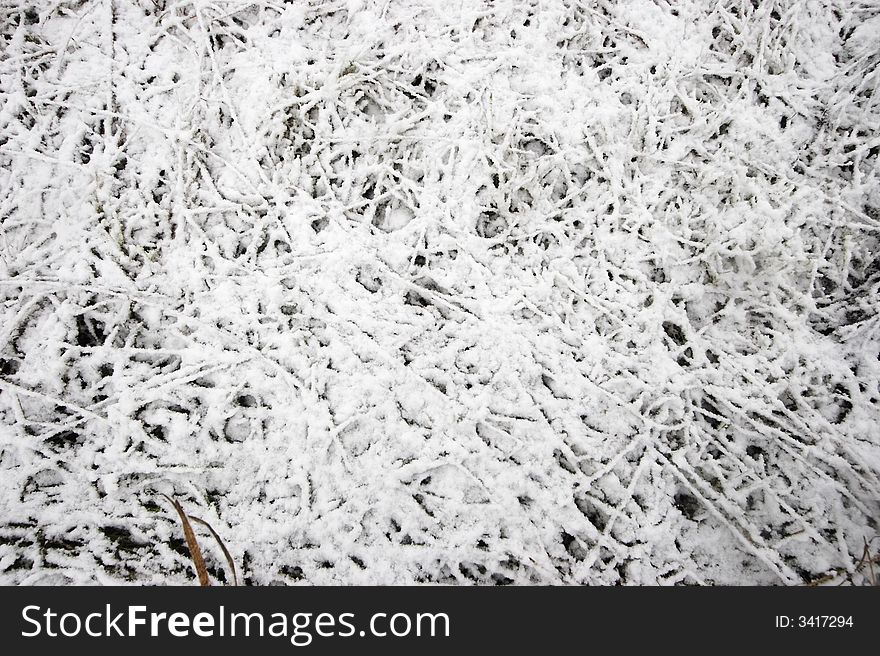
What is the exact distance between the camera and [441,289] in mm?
1773

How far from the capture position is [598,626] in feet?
4.70

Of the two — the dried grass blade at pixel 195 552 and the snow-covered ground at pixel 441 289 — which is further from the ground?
the snow-covered ground at pixel 441 289

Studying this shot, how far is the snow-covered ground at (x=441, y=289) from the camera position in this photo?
5.03 ft

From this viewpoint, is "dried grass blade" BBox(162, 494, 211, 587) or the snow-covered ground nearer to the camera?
"dried grass blade" BBox(162, 494, 211, 587)

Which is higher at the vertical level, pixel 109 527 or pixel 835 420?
pixel 835 420

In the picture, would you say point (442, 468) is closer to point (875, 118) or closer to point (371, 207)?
point (371, 207)

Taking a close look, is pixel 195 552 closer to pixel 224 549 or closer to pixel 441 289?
pixel 224 549

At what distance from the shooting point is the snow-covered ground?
5.03ft

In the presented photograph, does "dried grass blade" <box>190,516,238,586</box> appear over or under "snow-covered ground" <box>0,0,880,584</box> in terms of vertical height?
under

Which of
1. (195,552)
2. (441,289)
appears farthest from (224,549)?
(441,289)

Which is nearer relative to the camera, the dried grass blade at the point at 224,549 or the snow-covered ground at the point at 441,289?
the dried grass blade at the point at 224,549

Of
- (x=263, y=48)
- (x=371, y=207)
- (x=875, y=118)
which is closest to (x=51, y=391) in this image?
(x=371, y=207)

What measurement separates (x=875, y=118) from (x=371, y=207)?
Result: 6.32ft

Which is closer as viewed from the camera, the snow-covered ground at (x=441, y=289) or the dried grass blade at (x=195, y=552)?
the dried grass blade at (x=195, y=552)
